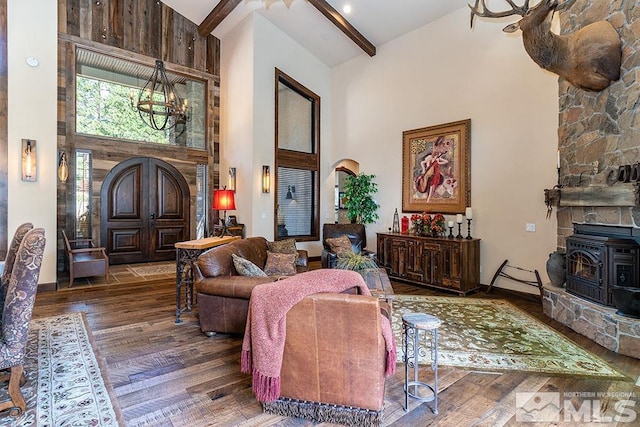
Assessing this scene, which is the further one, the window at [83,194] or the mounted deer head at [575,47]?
the window at [83,194]

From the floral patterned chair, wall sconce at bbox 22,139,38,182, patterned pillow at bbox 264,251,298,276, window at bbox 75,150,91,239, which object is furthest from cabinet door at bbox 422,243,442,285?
window at bbox 75,150,91,239

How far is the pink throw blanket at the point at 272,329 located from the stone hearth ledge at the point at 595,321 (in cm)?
267

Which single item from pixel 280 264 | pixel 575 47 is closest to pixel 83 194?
pixel 280 264

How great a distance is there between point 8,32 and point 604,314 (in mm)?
8524

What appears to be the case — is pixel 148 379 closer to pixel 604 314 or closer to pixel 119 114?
pixel 604 314

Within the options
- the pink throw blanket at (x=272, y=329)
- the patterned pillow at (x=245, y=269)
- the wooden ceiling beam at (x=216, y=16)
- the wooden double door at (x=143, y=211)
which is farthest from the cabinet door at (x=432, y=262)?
the wooden ceiling beam at (x=216, y=16)

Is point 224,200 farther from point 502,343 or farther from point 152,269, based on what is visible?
point 502,343

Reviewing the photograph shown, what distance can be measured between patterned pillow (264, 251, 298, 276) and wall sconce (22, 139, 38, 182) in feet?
12.9

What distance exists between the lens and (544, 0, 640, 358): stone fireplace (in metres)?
3.26

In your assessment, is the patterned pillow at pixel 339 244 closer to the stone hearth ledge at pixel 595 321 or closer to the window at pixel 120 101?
the stone hearth ledge at pixel 595 321

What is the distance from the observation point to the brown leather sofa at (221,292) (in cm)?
327

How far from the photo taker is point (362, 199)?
7008mm

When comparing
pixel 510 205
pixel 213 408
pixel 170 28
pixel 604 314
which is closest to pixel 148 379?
pixel 213 408

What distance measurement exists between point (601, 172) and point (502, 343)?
7.26 feet
